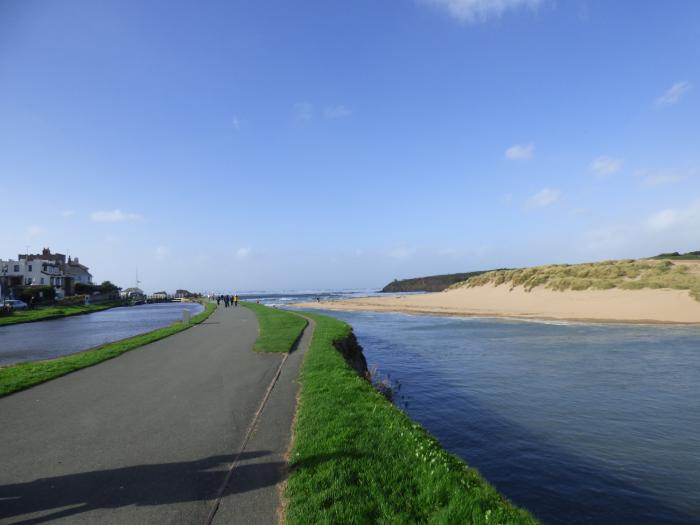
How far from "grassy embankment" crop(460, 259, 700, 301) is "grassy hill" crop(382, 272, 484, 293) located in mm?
89116

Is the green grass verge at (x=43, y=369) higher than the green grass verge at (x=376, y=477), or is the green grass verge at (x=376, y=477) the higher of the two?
the green grass verge at (x=43, y=369)

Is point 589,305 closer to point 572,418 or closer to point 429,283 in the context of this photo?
point 572,418

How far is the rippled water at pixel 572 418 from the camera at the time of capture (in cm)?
726

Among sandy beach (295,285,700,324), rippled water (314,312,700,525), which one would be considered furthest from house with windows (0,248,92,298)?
rippled water (314,312,700,525)

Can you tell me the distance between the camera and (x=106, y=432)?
25.1 feet

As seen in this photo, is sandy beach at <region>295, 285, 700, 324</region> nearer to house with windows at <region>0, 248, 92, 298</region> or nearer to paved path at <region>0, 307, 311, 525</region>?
paved path at <region>0, 307, 311, 525</region>

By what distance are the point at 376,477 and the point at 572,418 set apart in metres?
8.26

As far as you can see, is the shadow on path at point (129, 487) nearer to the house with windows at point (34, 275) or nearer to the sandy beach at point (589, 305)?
the sandy beach at point (589, 305)

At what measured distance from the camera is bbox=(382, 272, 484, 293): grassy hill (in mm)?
150625

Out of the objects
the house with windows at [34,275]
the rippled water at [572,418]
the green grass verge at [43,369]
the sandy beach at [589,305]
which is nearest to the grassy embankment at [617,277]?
the sandy beach at [589,305]

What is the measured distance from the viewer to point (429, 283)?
16550 centimetres

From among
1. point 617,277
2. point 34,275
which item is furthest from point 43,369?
point 34,275

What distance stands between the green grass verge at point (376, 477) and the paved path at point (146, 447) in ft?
1.69

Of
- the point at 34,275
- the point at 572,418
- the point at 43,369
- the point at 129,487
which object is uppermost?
the point at 34,275
